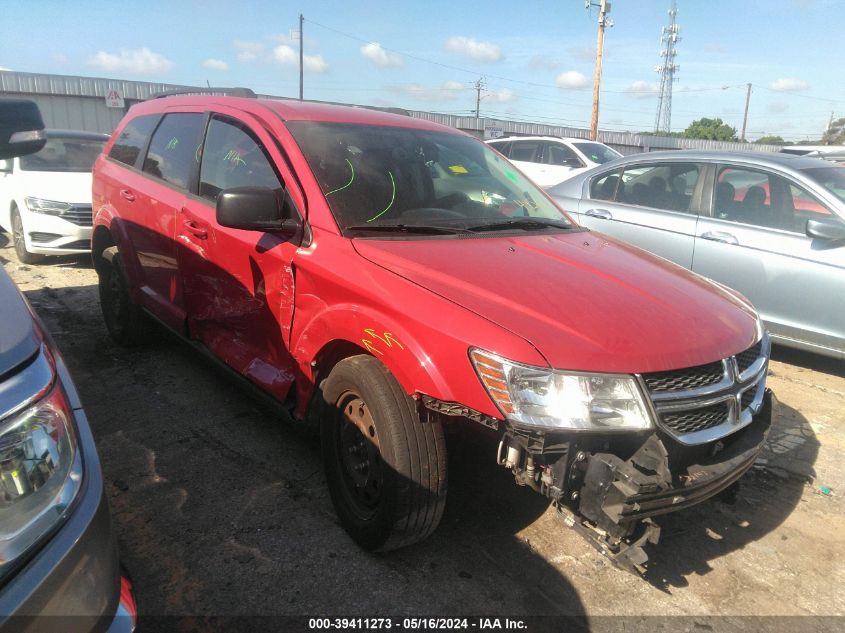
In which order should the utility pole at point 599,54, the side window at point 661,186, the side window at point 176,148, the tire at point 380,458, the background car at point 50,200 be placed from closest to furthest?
the tire at point 380,458
the side window at point 176,148
the side window at point 661,186
the background car at point 50,200
the utility pole at point 599,54

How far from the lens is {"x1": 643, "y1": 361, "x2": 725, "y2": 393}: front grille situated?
7.12 ft

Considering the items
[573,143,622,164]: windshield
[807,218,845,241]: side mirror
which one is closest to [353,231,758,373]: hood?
[807,218,845,241]: side mirror

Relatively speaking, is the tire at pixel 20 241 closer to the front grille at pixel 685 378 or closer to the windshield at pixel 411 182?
the windshield at pixel 411 182

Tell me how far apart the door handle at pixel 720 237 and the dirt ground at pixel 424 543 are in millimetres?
1684

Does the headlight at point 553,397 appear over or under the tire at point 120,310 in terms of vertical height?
over

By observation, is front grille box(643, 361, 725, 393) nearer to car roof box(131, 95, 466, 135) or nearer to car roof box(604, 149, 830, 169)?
car roof box(131, 95, 466, 135)

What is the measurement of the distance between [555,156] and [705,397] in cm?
1091

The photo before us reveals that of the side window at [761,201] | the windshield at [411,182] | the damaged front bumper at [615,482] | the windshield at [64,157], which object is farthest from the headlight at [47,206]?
the damaged front bumper at [615,482]

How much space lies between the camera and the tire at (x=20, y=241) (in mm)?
7770

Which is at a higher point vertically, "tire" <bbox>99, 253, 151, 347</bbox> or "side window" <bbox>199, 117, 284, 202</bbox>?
"side window" <bbox>199, 117, 284, 202</bbox>

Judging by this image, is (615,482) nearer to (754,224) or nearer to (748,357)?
(748,357)

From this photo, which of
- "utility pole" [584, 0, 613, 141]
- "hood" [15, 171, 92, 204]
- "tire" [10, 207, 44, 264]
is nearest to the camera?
"hood" [15, 171, 92, 204]

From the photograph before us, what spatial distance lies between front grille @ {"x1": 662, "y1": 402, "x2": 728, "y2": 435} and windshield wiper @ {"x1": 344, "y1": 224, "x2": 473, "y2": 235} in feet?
4.22

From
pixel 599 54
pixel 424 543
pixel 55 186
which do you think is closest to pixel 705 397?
pixel 424 543
